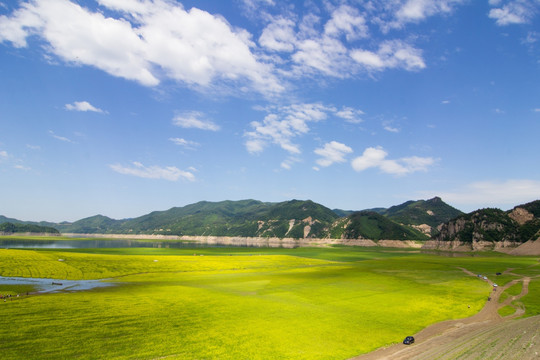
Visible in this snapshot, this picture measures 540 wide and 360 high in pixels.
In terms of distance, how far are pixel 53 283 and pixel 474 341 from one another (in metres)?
86.0

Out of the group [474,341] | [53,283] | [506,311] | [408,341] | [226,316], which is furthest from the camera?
[53,283]

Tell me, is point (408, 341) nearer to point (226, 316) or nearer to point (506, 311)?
point (226, 316)

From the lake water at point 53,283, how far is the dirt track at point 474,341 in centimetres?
6477

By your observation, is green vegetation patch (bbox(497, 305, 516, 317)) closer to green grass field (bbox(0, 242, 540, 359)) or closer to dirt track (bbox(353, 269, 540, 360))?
dirt track (bbox(353, 269, 540, 360))

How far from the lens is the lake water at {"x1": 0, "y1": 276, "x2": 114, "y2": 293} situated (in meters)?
67.0

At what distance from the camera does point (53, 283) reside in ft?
242

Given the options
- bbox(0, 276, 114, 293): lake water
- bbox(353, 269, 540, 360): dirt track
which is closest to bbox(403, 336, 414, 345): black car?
bbox(353, 269, 540, 360): dirt track

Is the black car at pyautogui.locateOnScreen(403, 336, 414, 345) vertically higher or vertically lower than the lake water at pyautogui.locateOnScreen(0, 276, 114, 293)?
higher

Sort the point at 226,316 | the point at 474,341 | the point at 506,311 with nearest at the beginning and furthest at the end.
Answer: the point at 474,341 → the point at 226,316 → the point at 506,311

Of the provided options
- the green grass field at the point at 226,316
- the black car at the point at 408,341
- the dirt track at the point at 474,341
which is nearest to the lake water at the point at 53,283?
the green grass field at the point at 226,316

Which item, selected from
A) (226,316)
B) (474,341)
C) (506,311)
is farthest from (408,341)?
(506,311)

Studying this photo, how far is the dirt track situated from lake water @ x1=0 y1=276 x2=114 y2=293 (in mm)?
64773

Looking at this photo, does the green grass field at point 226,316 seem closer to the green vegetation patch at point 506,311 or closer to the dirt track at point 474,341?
the dirt track at point 474,341

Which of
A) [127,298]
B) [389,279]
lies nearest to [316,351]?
[127,298]
